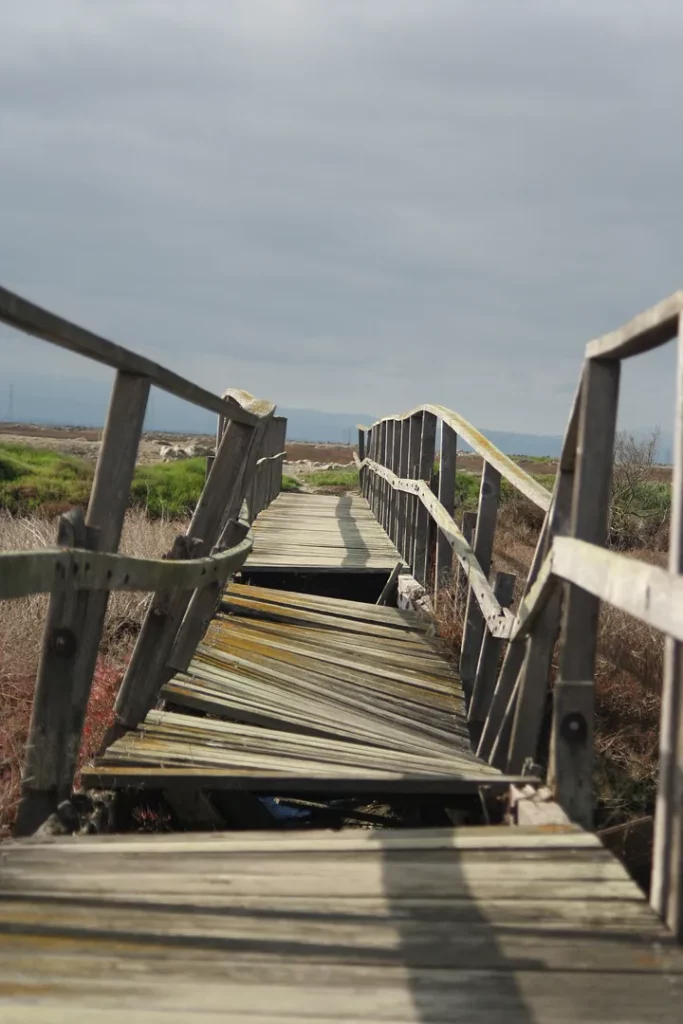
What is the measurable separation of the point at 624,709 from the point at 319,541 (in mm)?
5208

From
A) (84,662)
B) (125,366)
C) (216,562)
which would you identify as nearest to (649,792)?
(216,562)

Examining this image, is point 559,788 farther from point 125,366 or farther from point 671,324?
point 125,366

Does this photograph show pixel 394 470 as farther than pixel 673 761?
Yes

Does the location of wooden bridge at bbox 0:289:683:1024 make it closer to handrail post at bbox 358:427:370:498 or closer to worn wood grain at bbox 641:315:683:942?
worn wood grain at bbox 641:315:683:942

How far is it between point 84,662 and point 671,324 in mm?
1941

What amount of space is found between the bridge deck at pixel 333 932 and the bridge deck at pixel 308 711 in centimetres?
56

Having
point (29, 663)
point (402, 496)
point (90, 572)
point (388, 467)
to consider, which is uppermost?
point (388, 467)

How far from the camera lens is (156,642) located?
3615mm

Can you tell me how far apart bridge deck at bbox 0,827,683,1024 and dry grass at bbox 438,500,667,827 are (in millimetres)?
1616

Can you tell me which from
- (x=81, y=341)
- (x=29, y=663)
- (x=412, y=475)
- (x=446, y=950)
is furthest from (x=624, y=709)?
(x=412, y=475)

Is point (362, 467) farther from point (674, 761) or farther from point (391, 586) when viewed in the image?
point (674, 761)

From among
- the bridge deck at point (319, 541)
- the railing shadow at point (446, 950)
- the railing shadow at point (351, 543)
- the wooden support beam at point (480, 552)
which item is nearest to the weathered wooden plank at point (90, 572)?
the railing shadow at point (446, 950)

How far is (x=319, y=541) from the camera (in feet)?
31.2

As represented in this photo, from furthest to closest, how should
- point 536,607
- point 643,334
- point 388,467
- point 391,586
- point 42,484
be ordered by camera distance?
point 42,484 → point 388,467 → point 391,586 → point 536,607 → point 643,334
